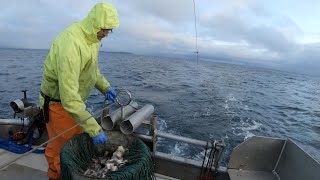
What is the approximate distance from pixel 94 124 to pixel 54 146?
0.78m

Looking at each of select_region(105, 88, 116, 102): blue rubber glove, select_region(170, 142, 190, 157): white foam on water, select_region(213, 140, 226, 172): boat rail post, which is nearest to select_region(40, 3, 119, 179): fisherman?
select_region(105, 88, 116, 102): blue rubber glove

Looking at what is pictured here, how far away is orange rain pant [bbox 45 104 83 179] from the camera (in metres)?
3.17

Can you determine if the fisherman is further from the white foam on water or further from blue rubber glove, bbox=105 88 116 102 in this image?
the white foam on water

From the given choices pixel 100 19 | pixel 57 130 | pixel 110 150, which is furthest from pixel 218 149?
pixel 100 19

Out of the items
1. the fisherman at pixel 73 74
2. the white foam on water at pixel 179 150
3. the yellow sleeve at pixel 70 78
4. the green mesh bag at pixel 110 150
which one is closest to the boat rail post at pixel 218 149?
the green mesh bag at pixel 110 150

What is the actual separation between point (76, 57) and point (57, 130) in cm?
103

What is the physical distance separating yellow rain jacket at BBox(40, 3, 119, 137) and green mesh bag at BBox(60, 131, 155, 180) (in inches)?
9.5

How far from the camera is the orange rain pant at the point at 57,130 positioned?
3172 mm

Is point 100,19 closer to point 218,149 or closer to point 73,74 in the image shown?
point 73,74

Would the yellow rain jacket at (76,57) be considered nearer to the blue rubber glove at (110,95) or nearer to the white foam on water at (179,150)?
the blue rubber glove at (110,95)

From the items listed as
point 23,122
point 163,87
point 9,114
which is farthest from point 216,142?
point 163,87

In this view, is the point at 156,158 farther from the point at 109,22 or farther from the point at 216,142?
the point at 109,22

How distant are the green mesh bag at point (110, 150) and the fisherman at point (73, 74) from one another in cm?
21

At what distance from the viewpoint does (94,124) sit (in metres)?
2.82
